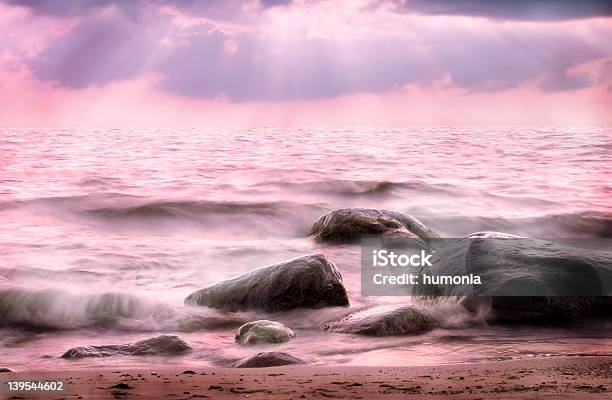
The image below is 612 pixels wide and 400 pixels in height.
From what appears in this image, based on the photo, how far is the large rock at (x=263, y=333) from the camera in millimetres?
7852

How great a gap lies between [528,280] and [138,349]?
4012 mm

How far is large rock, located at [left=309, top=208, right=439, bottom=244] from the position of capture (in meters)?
12.7

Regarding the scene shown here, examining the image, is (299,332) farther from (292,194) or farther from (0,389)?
(292,194)

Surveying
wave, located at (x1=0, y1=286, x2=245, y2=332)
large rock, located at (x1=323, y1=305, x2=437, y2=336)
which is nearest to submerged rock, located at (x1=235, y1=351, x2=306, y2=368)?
large rock, located at (x1=323, y1=305, x2=437, y2=336)

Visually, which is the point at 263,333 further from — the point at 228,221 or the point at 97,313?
the point at 228,221

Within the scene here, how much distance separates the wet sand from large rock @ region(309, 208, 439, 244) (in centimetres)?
623

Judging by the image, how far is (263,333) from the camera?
790 centimetres

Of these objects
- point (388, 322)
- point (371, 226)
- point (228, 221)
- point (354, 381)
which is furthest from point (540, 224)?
point (354, 381)

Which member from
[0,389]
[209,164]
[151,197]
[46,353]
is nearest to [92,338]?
[46,353]

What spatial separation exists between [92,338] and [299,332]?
2147mm

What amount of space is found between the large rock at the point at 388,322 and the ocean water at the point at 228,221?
6.4 inches

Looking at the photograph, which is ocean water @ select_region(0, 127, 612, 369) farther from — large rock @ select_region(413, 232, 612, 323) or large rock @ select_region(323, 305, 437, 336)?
large rock @ select_region(413, 232, 612, 323)

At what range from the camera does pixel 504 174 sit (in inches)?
1101

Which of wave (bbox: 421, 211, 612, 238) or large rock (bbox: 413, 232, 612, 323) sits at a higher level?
wave (bbox: 421, 211, 612, 238)
